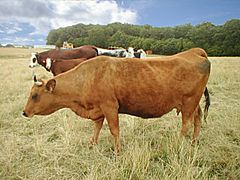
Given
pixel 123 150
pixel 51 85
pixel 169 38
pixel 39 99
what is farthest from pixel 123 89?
pixel 169 38

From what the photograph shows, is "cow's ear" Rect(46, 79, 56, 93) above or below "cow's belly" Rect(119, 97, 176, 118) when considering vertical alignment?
above

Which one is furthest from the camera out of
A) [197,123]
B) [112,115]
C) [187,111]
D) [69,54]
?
[69,54]

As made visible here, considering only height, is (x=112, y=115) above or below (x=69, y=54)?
below

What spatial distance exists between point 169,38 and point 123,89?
61.2 metres

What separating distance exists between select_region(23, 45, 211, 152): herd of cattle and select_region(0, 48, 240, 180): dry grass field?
1.71 ft

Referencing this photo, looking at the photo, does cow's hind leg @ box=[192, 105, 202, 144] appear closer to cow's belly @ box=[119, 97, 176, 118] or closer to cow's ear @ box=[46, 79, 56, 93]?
cow's belly @ box=[119, 97, 176, 118]

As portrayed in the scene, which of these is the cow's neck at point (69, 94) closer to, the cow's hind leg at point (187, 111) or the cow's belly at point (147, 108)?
the cow's belly at point (147, 108)

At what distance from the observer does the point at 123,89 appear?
4125 mm

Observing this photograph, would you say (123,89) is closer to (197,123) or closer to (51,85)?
(51,85)

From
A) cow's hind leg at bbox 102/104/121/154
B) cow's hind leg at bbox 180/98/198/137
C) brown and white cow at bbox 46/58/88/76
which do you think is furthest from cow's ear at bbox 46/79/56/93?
brown and white cow at bbox 46/58/88/76

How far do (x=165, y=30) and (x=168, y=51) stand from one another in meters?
17.8

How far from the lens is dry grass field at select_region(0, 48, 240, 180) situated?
132 inches

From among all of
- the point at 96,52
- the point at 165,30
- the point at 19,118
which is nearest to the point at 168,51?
the point at 165,30

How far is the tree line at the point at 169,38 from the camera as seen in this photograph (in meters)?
52.0
